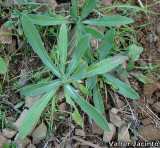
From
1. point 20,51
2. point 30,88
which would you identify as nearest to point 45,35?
point 20,51

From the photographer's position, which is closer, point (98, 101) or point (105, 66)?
point (105, 66)

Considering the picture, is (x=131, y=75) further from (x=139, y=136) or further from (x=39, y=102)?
(x=39, y=102)

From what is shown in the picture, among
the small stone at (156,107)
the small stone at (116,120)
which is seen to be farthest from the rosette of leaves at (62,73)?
the small stone at (156,107)

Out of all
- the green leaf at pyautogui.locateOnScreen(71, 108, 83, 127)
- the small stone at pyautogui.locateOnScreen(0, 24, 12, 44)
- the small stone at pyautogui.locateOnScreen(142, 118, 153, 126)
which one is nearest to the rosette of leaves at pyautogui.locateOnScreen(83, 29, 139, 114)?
the green leaf at pyautogui.locateOnScreen(71, 108, 83, 127)

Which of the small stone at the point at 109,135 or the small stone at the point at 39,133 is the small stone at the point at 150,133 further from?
the small stone at the point at 39,133

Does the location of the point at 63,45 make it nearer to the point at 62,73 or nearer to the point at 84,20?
the point at 62,73

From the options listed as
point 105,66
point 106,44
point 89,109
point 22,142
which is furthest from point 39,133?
point 106,44
